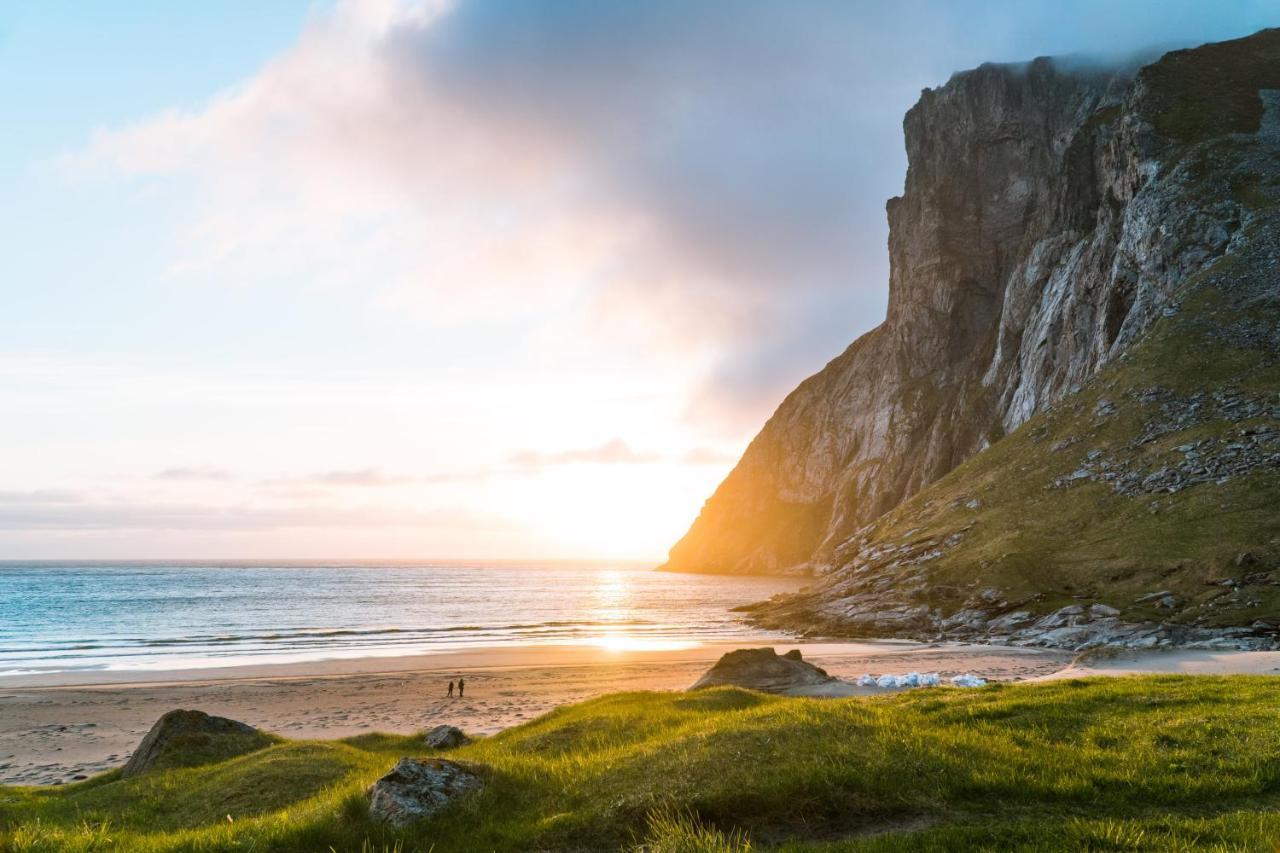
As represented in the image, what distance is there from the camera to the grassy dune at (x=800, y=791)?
920 cm

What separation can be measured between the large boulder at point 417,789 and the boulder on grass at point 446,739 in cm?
987

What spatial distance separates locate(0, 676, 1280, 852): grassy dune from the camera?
30.2ft

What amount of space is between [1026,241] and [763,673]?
137194mm

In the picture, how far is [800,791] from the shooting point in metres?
10.5

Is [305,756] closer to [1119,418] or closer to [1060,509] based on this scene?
[1060,509]

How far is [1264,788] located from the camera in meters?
10.8

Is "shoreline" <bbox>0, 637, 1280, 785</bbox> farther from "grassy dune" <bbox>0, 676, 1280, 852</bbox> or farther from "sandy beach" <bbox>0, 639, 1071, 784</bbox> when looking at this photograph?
"grassy dune" <bbox>0, 676, 1280, 852</bbox>

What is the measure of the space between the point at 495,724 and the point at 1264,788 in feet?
88.8

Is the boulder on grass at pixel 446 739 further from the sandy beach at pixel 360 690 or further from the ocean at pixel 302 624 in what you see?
the ocean at pixel 302 624

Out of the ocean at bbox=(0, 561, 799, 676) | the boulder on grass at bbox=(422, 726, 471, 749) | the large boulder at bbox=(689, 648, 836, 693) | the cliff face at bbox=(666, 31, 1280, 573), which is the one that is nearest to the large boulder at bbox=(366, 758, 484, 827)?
the boulder on grass at bbox=(422, 726, 471, 749)

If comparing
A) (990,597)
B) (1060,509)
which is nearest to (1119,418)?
(1060,509)

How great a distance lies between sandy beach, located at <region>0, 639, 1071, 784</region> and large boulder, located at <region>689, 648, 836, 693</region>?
29.9 feet

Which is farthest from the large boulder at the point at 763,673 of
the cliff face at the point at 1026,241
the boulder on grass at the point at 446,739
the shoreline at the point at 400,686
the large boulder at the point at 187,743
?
the cliff face at the point at 1026,241

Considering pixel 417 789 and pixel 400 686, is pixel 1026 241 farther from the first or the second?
pixel 417 789
